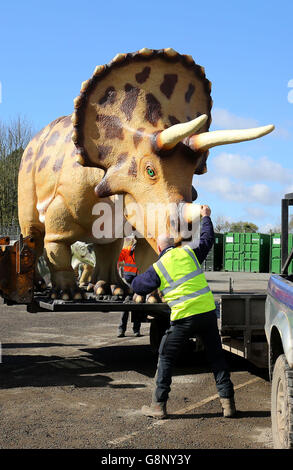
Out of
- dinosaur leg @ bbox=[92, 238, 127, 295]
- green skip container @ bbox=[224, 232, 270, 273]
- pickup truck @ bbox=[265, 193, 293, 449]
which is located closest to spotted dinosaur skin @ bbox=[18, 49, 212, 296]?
dinosaur leg @ bbox=[92, 238, 127, 295]

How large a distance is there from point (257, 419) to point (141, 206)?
8.44 feet

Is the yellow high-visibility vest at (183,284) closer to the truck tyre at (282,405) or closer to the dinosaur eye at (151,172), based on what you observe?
the truck tyre at (282,405)

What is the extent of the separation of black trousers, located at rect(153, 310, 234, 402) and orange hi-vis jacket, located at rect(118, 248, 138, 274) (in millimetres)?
2324

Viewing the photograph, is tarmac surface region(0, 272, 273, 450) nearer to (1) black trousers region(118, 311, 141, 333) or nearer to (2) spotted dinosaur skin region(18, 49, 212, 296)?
(1) black trousers region(118, 311, 141, 333)

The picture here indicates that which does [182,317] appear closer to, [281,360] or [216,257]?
[281,360]

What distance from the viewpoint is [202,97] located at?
7.27 m

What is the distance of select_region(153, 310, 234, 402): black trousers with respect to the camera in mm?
5004

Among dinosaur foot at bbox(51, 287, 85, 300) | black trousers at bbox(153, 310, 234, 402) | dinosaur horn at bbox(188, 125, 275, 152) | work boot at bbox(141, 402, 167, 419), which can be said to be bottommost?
work boot at bbox(141, 402, 167, 419)

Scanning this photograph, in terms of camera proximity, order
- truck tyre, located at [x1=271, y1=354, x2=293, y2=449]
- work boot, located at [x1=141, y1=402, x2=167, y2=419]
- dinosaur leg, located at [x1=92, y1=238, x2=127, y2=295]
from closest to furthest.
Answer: truck tyre, located at [x1=271, y1=354, x2=293, y2=449]
work boot, located at [x1=141, y1=402, x2=167, y2=419]
dinosaur leg, located at [x1=92, y1=238, x2=127, y2=295]

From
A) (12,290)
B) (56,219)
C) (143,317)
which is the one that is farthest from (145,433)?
(56,219)

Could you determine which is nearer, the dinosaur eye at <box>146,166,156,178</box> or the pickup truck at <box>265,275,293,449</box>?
the pickup truck at <box>265,275,293,449</box>

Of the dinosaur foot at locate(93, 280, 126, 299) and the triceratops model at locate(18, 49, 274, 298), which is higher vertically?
the triceratops model at locate(18, 49, 274, 298)

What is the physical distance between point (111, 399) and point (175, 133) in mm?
2751
